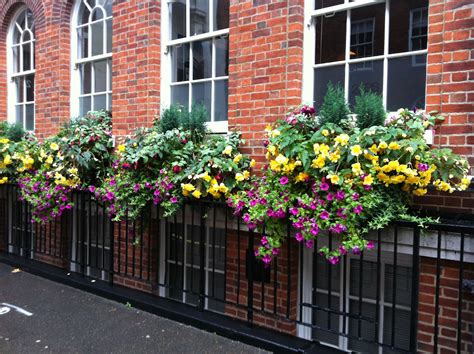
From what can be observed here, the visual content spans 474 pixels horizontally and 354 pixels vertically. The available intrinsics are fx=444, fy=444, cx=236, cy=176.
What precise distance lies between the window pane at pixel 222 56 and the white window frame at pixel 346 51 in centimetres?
106

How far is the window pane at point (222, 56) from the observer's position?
5.12 m

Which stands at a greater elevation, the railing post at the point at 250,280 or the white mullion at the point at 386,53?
the white mullion at the point at 386,53

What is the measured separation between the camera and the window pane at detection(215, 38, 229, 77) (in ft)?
16.8

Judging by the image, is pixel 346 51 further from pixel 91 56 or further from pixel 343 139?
pixel 91 56

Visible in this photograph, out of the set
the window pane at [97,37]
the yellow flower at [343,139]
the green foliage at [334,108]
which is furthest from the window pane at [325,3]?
the window pane at [97,37]

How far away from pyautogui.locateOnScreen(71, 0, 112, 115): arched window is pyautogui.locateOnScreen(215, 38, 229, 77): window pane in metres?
1.99

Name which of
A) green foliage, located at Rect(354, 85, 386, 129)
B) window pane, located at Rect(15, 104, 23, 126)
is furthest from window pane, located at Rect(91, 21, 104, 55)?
green foliage, located at Rect(354, 85, 386, 129)

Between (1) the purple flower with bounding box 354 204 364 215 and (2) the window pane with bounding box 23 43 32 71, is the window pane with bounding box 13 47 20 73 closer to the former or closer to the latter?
(2) the window pane with bounding box 23 43 32 71

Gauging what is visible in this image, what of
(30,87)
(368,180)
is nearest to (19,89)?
(30,87)

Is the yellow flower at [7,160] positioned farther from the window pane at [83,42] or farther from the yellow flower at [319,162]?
the yellow flower at [319,162]

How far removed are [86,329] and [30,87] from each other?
5.06m

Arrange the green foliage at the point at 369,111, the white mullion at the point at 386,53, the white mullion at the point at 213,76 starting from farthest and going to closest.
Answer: the white mullion at the point at 213,76 → the white mullion at the point at 386,53 → the green foliage at the point at 369,111

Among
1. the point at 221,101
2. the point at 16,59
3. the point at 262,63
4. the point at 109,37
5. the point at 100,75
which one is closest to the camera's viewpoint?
the point at 262,63

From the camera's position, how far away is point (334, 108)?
151 inches
